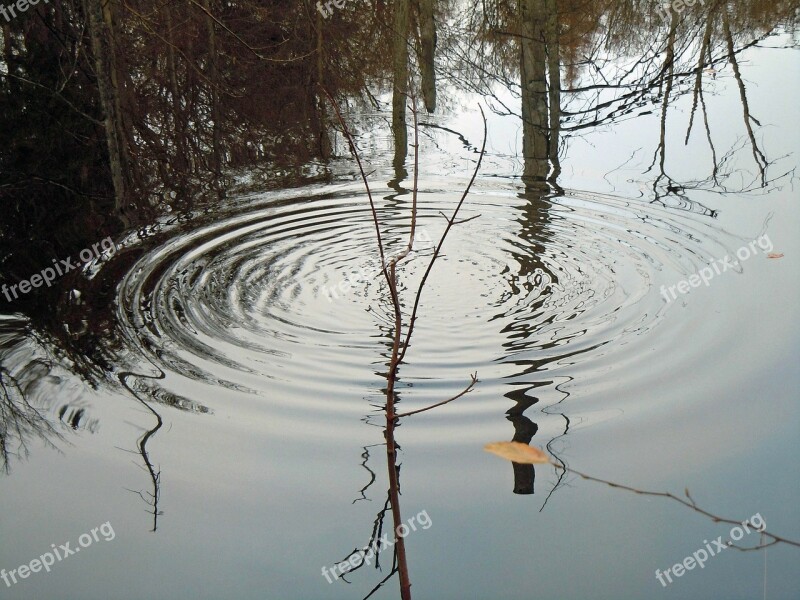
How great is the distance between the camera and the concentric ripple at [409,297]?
430 cm

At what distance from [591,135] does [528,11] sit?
6.82ft

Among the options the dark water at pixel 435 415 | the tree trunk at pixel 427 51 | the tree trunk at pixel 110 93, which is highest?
the tree trunk at pixel 427 51

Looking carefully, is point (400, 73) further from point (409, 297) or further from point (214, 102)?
point (409, 297)

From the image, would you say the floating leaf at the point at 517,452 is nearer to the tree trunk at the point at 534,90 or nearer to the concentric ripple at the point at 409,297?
the concentric ripple at the point at 409,297

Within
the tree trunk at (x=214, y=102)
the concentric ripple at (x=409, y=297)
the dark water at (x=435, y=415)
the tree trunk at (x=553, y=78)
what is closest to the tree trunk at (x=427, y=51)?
the tree trunk at (x=553, y=78)

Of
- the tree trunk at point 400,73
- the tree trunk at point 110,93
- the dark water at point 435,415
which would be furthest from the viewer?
the tree trunk at point 400,73

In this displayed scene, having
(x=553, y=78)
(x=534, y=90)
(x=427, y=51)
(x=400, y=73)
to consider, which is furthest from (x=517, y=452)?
(x=427, y=51)

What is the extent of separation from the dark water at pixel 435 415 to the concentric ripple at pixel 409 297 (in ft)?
0.08

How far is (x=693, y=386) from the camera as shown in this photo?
4.16 meters

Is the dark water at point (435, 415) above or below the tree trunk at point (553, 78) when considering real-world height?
below

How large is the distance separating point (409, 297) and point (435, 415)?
1653 mm

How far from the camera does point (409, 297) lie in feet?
17.9

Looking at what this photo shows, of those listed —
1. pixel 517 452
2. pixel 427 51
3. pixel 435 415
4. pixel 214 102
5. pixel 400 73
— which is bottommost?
pixel 435 415

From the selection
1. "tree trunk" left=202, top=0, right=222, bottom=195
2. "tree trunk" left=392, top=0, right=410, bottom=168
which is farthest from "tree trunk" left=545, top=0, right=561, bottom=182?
"tree trunk" left=202, top=0, right=222, bottom=195
